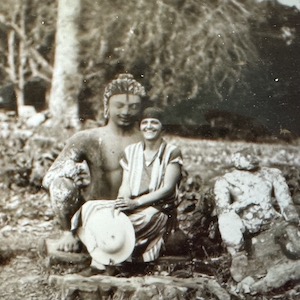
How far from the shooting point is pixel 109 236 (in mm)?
3812

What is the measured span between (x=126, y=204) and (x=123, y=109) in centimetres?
60

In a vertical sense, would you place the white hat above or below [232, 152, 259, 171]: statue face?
below

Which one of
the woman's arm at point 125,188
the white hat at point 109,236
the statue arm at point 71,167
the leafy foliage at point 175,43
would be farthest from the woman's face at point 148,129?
the white hat at point 109,236

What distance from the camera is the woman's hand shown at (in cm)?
388

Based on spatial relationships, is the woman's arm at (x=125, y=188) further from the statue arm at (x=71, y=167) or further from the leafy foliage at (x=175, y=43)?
the leafy foliage at (x=175, y=43)

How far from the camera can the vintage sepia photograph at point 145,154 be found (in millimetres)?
3883

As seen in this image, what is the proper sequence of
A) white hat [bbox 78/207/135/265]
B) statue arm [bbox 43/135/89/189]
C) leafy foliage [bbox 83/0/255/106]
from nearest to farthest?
white hat [bbox 78/207/135/265] → statue arm [bbox 43/135/89/189] → leafy foliage [bbox 83/0/255/106]

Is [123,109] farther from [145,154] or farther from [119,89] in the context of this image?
[145,154]

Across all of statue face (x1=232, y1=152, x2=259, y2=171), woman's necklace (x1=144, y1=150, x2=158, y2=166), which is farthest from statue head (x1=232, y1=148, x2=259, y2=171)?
woman's necklace (x1=144, y1=150, x2=158, y2=166)

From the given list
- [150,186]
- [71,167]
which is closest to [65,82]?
[71,167]

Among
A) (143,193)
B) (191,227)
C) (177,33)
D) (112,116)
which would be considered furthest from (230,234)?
(177,33)

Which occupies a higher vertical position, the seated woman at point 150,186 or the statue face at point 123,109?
the statue face at point 123,109

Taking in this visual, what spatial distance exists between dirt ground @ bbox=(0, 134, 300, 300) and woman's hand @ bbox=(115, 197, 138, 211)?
1.38 ft

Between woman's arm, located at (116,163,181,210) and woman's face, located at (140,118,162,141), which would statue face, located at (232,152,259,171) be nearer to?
woman's arm, located at (116,163,181,210)
